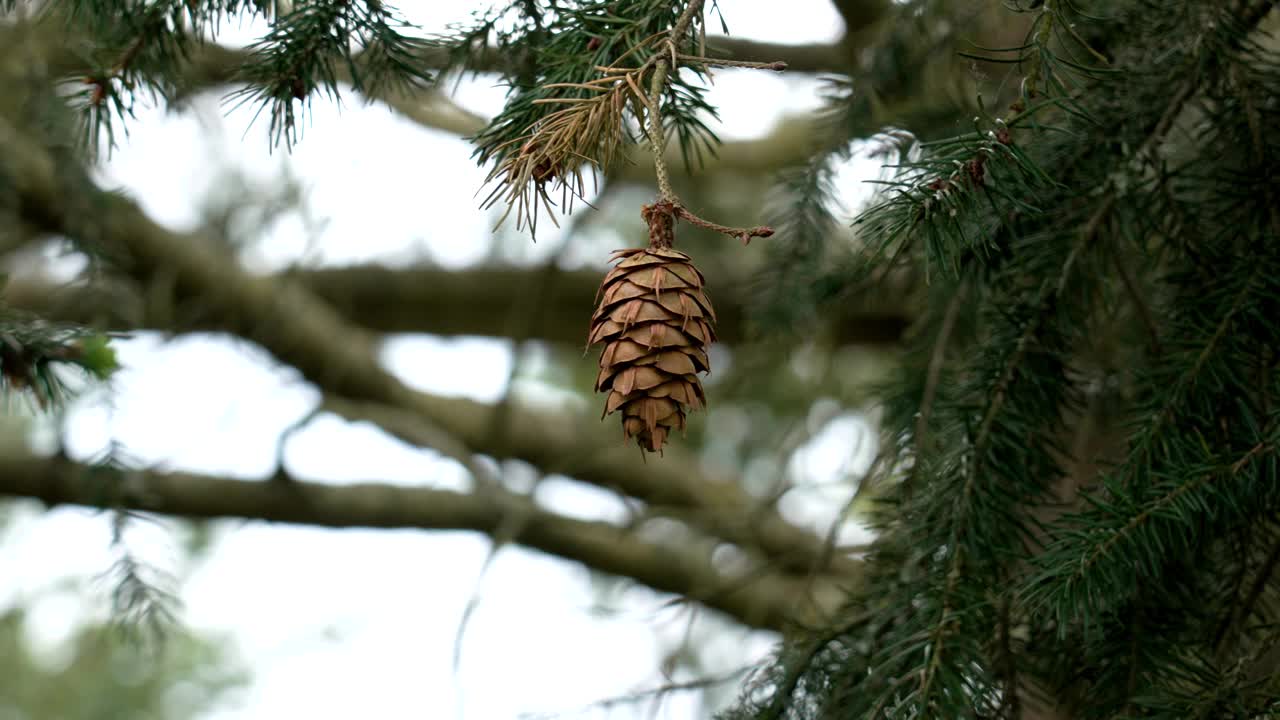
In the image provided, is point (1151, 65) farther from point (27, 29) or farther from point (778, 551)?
point (778, 551)

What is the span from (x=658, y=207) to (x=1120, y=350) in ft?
2.51

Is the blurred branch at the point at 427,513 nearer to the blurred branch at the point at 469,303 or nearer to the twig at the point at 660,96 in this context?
the blurred branch at the point at 469,303

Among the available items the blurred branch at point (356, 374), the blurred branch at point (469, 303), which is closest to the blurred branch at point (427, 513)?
the blurred branch at point (356, 374)

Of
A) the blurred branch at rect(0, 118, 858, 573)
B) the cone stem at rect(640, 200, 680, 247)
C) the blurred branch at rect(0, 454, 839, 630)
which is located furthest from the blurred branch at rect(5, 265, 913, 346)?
the cone stem at rect(640, 200, 680, 247)

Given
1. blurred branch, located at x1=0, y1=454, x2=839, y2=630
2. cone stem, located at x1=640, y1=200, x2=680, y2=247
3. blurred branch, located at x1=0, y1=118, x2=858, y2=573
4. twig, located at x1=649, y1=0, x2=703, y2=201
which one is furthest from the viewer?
blurred branch, located at x1=0, y1=118, x2=858, y2=573

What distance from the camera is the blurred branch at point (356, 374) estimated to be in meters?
2.29

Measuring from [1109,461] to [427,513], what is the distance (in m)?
1.74

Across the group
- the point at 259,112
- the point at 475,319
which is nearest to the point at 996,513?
the point at 259,112

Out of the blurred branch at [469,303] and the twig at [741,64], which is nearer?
the twig at [741,64]

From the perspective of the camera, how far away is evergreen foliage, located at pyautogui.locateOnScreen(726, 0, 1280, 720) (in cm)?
74

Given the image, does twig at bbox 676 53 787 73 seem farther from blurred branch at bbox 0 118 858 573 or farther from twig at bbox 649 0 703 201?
blurred branch at bbox 0 118 858 573

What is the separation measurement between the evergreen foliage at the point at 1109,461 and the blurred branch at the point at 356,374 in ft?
3.73

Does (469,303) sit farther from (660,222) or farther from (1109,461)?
(660,222)

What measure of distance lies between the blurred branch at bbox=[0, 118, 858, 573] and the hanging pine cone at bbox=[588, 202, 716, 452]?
1411 millimetres
